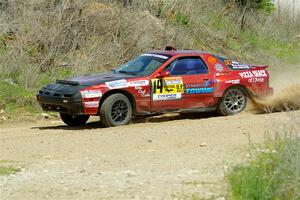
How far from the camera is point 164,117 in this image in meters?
15.7

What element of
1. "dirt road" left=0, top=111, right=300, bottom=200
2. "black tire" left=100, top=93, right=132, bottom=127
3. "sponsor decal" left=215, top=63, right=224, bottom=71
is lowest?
"dirt road" left=0, top=111, right=300, bottom=200

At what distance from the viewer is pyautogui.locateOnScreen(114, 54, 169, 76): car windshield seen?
564 inches

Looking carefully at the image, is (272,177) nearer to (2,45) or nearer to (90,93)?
(90,93)

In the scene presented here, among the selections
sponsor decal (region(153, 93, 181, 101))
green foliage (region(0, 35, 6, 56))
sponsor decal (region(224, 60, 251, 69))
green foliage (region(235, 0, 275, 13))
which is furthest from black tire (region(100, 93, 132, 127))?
green foliage (region(235, 0, 275, 13))

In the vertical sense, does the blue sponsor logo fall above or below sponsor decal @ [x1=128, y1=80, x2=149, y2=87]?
below

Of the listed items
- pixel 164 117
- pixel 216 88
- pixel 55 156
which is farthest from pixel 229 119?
pixel 55 156

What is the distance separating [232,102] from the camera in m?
15.3

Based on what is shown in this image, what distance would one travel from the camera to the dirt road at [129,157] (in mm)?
7938

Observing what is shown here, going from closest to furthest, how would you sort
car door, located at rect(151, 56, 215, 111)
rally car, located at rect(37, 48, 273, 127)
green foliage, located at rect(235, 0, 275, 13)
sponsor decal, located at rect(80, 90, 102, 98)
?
1. sponsor decal, located at rect(80, 90, 102, 98)
2. rally car, located at rect(37, 48, 273, 127)
3. car door, located at rect(151, 56, 215, 111)
4. green foliage, located at rect(235, 0, 275, 13)

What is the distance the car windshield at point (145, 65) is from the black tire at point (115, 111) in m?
0.83

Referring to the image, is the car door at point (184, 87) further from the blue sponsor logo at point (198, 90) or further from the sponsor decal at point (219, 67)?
the sponsor decal at point (219, 67)

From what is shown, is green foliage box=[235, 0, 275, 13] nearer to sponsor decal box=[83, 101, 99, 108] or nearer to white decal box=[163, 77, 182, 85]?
white decal box=[163, 77, 182, 85]

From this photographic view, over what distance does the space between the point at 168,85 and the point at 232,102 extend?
1882 mm

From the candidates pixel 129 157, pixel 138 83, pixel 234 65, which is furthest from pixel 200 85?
pixel 129 157
